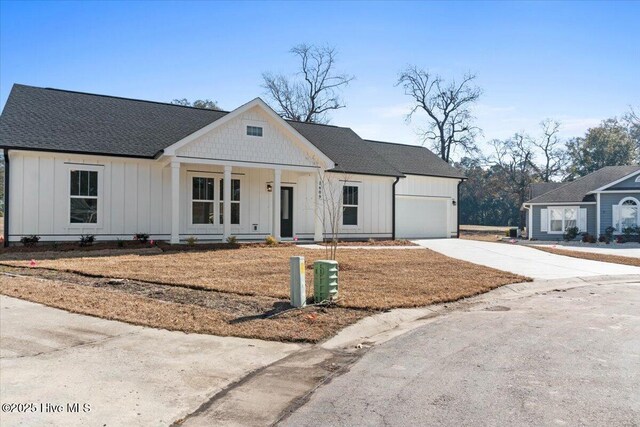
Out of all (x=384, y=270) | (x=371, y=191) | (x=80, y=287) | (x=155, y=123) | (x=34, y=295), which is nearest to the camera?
(x=34, y=295)

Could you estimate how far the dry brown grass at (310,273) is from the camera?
10188mm

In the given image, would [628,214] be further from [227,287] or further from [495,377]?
[495,377]

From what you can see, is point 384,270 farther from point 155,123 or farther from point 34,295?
point 155,123

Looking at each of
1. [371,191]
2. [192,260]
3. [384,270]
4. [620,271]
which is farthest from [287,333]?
[371,191]

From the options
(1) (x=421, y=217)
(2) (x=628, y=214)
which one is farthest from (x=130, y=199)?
(2) (x=628, y=214)

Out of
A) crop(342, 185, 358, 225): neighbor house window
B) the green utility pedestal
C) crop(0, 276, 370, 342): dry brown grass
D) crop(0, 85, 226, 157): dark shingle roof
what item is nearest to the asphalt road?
crop(0, 276, 370, 342): dry brown grass

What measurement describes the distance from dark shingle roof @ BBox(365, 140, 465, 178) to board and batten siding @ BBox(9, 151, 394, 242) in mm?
5686

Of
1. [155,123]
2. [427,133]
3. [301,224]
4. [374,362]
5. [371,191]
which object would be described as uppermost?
[427,133]

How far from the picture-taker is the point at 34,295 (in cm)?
952

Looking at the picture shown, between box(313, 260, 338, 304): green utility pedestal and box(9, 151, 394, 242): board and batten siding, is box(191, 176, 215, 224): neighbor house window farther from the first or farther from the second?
box(313, 260, 338, 304): green utility pedestal

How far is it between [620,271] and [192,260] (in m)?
13.1

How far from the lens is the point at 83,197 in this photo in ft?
60.5

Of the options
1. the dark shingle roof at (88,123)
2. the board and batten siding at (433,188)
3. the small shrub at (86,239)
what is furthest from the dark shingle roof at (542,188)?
the small shrub at (86,239)

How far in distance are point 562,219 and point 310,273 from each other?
87.5 feet
